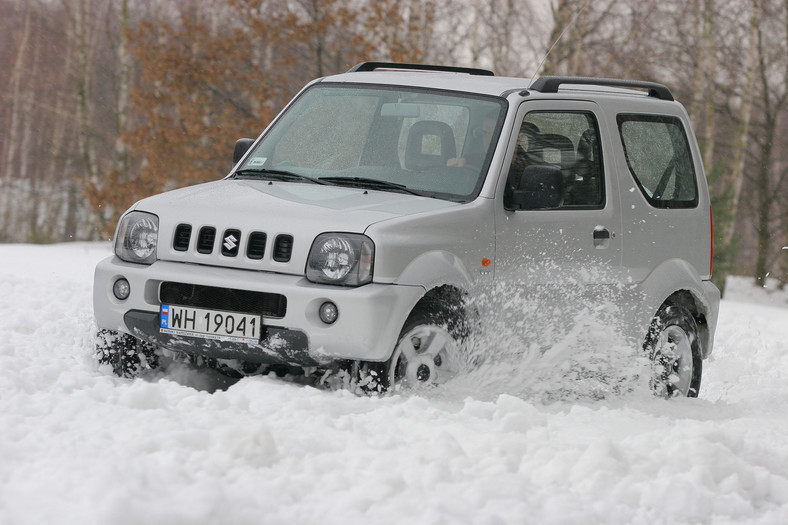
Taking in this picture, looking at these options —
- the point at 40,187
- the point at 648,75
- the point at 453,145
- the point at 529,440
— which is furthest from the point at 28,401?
the point at 40,187

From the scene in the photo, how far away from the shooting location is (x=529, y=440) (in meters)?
4.63

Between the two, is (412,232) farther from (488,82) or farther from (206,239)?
(488,82)

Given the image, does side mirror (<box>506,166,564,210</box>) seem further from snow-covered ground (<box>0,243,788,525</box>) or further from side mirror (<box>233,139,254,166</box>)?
side mirror (<box>233,139,254,166</box>)

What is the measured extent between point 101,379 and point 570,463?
2226 millimetres

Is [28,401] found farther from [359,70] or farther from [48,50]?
[48,50]

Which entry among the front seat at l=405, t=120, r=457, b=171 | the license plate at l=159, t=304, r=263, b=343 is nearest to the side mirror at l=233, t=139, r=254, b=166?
the front seat at l=405, t=120, r=457, b=171

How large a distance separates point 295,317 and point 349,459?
1.20m

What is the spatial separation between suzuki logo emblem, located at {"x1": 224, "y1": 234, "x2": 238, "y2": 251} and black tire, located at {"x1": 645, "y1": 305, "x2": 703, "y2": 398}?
9.22 feet

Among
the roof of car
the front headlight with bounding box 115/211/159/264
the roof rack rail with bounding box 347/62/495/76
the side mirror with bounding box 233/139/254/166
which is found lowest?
the front headlight with bounding box 115/211/159/264

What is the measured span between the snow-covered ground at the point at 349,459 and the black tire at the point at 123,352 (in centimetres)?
16

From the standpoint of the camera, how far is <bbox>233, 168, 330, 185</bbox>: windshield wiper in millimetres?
6227

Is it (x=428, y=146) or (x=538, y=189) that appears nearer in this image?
(x=538, y=189)

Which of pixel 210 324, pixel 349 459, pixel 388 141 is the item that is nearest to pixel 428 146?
pixel 388 141

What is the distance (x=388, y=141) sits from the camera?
249 inches
